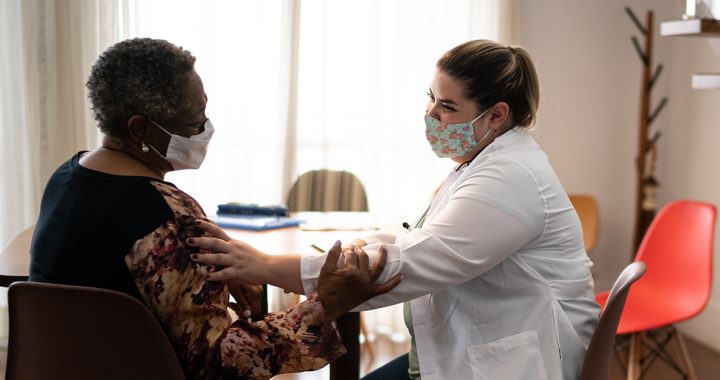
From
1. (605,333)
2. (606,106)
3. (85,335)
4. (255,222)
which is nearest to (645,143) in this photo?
(606,106)

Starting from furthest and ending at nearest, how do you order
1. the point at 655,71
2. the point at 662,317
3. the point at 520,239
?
the point at 655,71 → the point at 662,317 → the point at 520,239

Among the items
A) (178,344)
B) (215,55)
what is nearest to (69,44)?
(215,55)

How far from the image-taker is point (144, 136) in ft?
4.53

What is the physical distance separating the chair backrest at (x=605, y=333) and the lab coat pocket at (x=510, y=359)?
0.11 metres

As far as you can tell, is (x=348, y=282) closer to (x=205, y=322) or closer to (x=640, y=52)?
(x=205, y=322)

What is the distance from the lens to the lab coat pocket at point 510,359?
4.91ft

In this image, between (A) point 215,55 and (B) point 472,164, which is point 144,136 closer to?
(B) point 472,164

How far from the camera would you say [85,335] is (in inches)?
48.1

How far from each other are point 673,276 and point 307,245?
1.44 meters

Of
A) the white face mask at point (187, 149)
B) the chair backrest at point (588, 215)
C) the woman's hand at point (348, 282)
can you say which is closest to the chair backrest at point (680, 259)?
the chair backrest at point (588, 215)

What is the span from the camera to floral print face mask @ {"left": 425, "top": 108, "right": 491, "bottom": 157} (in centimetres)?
171

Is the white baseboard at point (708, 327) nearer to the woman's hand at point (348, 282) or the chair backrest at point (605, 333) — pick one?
the chair backrest at point (605, 333)

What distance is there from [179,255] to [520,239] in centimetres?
66

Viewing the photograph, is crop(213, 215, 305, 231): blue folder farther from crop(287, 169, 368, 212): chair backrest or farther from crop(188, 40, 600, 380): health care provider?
crop(188, 40, 600, 380): health care provider
